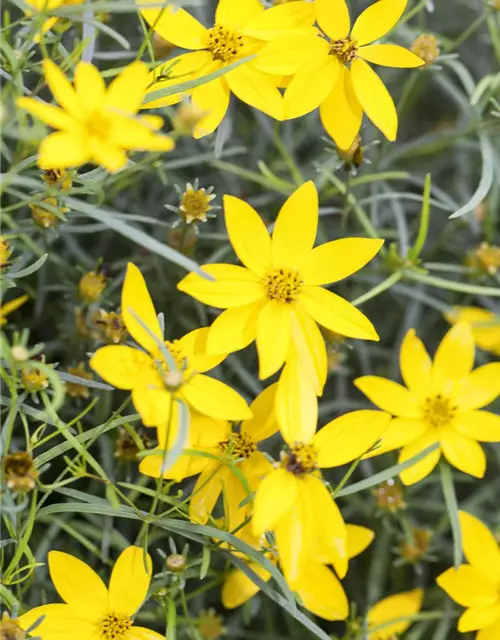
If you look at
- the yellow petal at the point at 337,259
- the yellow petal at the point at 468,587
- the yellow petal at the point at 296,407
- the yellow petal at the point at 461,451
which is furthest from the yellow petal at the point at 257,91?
the yellow petal at the point at 468,587

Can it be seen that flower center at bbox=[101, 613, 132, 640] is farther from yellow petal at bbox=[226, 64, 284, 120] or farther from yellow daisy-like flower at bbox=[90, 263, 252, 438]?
yellow petal at bbox=[226, 64, 284, 120]

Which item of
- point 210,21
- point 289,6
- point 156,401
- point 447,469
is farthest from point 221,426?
point 210,21

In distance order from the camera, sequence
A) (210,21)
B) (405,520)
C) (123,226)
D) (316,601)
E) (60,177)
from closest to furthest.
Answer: (123,226) → (60,177) → (316,601) → (405,520) → (210,21)

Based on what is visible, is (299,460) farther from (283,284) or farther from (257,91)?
(257,91)

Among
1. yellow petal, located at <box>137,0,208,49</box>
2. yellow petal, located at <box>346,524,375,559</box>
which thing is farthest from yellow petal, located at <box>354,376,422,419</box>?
yellow petal, located at <box>137,0,208,49</box>

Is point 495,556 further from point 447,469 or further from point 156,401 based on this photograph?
point 156,401

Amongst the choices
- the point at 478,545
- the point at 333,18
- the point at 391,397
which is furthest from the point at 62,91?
the point at 478,545
